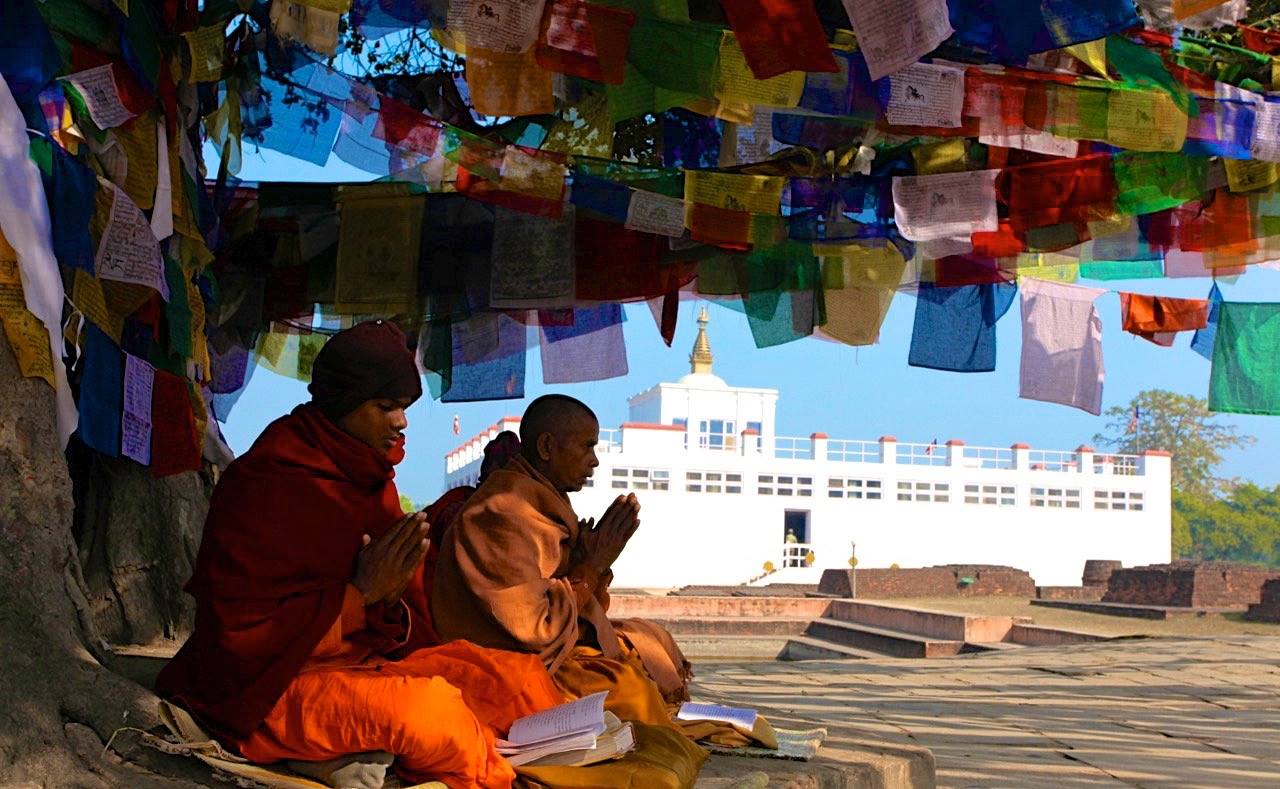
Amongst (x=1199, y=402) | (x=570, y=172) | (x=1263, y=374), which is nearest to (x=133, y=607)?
(x=570, y=172)

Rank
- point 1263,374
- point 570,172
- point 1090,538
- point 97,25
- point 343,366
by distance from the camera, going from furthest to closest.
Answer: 1. point 1090,538
2. point 1263,374
3. point 570,172
4. point 97,25
5. point 343,366

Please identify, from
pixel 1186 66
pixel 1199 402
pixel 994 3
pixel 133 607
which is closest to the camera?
pixel 994 3

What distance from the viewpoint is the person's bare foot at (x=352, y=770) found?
9.25 ft

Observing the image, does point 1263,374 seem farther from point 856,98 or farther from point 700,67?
point 700,67

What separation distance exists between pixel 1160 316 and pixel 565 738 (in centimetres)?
617

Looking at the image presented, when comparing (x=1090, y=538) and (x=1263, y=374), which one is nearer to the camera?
(x=1263, y=374)

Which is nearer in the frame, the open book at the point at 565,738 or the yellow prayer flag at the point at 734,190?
the open book at the point at 565,738

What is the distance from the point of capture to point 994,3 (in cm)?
469

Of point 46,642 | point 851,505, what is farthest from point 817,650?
point 851,505

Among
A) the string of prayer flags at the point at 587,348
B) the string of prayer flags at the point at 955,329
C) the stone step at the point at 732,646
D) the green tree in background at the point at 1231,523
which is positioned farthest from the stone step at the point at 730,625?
the green tree in background at the point at 1231,523

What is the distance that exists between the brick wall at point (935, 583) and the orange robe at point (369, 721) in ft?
84.3

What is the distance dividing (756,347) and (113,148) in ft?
14.0

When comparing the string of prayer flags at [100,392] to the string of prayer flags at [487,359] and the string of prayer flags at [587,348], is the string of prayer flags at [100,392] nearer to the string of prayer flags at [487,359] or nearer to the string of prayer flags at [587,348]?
the string of prayer flags at [487,359]

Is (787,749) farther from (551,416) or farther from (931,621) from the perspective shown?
(931,621)
